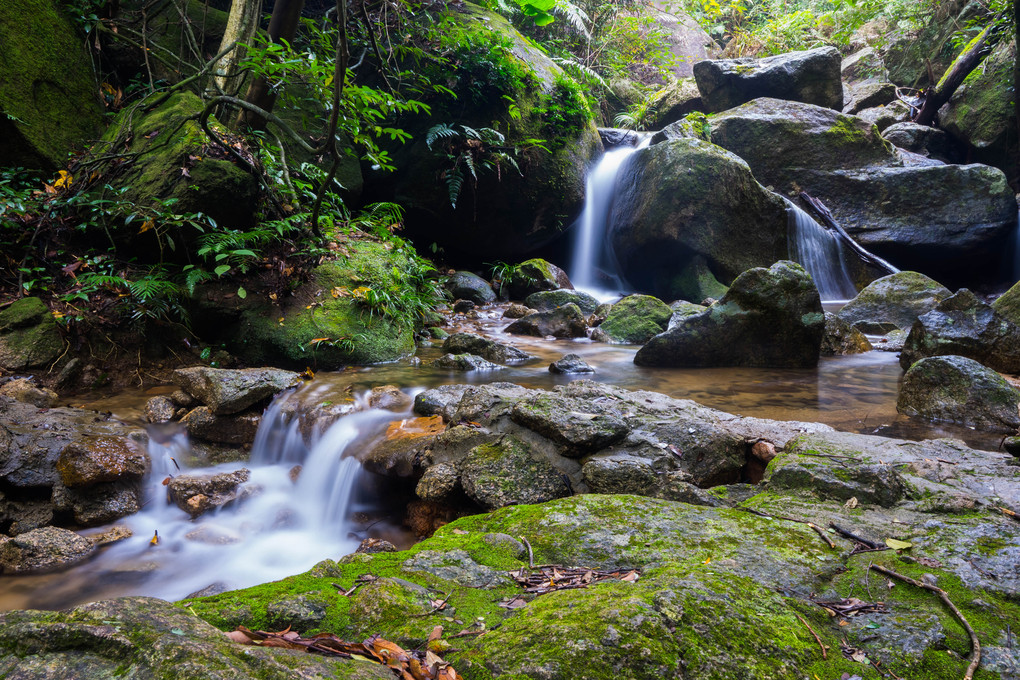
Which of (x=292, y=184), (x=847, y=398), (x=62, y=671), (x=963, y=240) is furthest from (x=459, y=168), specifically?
(x=963, y=240)

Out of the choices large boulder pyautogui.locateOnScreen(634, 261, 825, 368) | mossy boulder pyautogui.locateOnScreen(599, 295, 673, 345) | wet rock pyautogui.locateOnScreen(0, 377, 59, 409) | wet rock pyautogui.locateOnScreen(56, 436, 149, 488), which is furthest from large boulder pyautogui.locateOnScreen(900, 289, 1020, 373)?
wet rock pyautogui.locateOnScreen(0, 377, 59, 409)

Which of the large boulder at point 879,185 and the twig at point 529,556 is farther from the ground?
the large boulder at point 879,185

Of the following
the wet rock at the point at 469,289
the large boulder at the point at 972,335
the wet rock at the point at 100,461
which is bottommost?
the wet rock at the point at 100,461

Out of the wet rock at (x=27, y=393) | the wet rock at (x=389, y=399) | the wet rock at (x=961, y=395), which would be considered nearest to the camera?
the wet rock at (x=961, y=395)

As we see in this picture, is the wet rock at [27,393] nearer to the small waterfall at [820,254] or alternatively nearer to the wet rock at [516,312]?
the wet rock at [516,312]

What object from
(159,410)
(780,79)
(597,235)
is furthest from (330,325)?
(780,79)

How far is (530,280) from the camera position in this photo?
10.6m

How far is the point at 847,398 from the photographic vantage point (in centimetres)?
491

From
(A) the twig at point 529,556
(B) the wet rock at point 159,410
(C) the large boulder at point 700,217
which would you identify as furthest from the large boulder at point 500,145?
(A) the twig at point 529,556

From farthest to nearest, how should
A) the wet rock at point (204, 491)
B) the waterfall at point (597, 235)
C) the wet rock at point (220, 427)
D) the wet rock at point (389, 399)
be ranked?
1. the waterfall at point (597, 235)
2. the wet rock at point (389, 399)
3. the wet rock at point (220, 427)
4. the wet rock at point (204, 491)

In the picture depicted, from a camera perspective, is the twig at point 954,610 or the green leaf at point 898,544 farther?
the green leaf at point 898,544

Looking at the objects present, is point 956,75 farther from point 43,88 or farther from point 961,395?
point 43,88

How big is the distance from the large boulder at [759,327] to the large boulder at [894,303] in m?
2.67

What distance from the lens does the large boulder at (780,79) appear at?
1395 centimetres
